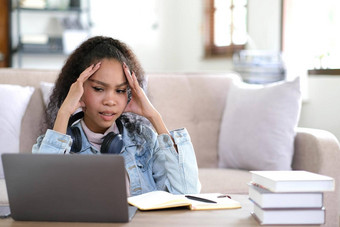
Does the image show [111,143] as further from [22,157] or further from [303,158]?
[303,158]

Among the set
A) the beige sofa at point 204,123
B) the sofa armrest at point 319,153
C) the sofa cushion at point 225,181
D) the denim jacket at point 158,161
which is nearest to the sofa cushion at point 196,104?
the beige sofa at point 204,123

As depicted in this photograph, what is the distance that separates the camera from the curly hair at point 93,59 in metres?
1.73

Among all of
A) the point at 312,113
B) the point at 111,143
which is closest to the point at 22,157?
the point at 111,143

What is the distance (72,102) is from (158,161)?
336 millimetres

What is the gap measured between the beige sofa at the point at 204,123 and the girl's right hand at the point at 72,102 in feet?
2.42

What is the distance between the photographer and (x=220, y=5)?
5.62 metres

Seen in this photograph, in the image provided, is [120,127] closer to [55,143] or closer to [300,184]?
[55,143]

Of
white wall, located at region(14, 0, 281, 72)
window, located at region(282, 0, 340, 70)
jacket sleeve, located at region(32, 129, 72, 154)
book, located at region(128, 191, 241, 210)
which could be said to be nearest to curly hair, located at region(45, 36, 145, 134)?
jacket sleeve, located at region(32, 129, 72, 154)

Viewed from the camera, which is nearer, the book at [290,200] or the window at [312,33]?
the book at [290,200]

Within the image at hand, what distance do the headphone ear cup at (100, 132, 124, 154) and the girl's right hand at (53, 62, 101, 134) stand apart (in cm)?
12

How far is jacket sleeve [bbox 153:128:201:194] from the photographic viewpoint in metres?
1.62

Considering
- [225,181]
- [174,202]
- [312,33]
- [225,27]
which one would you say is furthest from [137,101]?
[225,27]

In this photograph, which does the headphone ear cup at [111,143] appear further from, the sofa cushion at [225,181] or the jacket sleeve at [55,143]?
the sofa cushion at [225,181]

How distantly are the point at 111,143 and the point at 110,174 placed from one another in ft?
1.63
